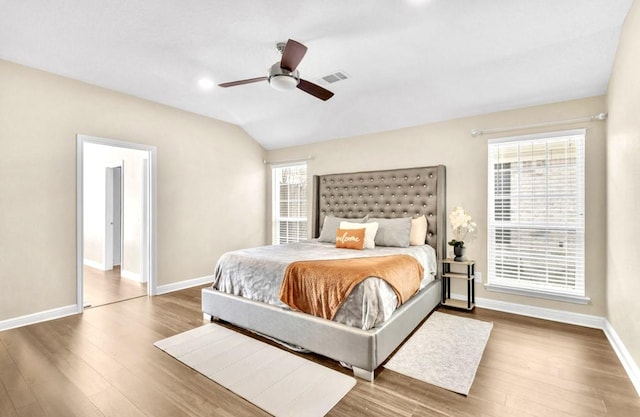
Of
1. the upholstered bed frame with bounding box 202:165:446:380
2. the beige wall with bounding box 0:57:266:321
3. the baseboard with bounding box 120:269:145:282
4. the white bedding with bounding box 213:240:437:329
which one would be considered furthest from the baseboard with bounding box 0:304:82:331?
the white bedding with bounding box 213:240:437:329

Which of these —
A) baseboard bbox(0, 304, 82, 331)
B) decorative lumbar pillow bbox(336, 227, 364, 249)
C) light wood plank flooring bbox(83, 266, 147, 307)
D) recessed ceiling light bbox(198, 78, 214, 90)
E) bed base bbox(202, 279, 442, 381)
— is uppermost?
recessed ceiling light bbox(198, 78, 214, 90)

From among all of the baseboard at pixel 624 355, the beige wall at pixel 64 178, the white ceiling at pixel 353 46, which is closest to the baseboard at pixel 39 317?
the beige wall at pixel 64 178

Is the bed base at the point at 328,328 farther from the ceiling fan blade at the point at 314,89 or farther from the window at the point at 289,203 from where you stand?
the window at the point at 289,203

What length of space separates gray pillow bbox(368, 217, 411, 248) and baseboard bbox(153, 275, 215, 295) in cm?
290

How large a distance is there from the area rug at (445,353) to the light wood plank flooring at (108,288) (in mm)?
3731

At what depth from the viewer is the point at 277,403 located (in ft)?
6.30

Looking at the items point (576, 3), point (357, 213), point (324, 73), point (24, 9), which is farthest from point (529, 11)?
point (24, 9)

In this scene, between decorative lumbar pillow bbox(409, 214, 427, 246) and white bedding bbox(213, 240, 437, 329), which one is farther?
decorative lumbar pillow bbox(409, 214, 427, 246)

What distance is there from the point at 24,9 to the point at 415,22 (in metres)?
3.03

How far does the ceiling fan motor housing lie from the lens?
2500 millimetres

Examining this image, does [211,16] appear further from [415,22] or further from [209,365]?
[209,365]

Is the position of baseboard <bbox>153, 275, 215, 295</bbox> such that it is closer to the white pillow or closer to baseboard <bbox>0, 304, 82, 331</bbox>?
baseboard <bbox>0, 304, 82, 331</bbox>

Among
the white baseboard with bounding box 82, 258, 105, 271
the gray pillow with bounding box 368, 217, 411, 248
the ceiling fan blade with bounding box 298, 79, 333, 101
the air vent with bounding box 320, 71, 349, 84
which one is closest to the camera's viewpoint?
the ceiling fan blade with bounding box 298, 79, 333, 101

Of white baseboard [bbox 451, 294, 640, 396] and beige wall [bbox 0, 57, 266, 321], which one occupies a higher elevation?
beige wall [bbox 0, 57, 266, 321]
